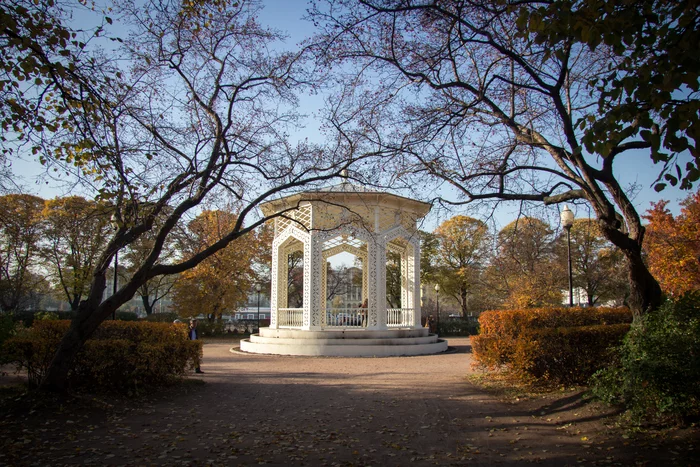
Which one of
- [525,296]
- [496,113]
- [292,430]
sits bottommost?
[292,430]

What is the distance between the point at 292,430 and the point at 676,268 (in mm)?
21976

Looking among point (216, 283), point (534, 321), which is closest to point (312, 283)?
point (534, 321)

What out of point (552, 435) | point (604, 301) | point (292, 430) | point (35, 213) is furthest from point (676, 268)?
point (35, 213)

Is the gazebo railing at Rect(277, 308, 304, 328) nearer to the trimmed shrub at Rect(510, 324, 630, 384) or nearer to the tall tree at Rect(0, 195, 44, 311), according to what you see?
the trimmed shrub at Rect(510, 324, 630, 384)

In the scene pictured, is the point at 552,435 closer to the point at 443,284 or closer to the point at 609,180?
the point at 609,180

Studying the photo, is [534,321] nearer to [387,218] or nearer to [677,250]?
[387,218]

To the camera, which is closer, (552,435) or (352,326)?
(552,435)

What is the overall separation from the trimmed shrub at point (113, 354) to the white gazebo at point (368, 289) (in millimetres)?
8398

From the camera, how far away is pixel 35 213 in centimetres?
2712

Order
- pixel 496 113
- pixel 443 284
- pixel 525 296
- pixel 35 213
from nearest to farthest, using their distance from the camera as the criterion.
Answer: pixel 496 113 → pixel 525 296 → pixel 35 213 → pixel 443 284

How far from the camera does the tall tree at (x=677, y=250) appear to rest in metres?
21.1

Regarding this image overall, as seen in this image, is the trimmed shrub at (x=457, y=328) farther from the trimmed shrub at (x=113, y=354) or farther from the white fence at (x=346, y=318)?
the trimmed shrub at (x=113, y=354)

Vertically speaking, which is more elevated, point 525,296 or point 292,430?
point 525,296

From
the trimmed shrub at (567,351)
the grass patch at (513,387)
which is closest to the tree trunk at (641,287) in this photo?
the trimmed shrub at (567,351)
